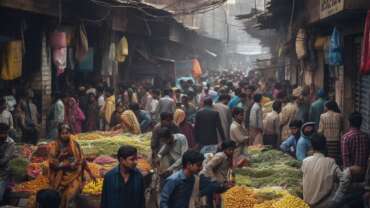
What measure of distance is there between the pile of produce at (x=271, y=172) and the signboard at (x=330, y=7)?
9.33 feet

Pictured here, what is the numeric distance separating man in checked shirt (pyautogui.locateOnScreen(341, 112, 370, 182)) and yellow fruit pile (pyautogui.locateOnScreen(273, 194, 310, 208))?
103 centimetres

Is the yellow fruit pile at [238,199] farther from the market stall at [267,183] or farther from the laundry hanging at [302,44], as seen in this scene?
the laundry hanging at [302,44]

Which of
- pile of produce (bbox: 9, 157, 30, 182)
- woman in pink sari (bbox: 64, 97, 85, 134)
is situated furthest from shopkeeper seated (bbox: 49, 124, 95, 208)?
woman in pink sari (bbox: 64, 97, 85, 134)

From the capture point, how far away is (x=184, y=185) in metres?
6.12

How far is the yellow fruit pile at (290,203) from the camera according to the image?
26.5 feet

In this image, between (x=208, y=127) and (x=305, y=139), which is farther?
(x=208, y=127)

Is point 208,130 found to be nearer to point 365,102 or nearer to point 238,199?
point 238,199

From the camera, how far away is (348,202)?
749cm

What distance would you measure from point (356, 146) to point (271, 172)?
2.16 metres

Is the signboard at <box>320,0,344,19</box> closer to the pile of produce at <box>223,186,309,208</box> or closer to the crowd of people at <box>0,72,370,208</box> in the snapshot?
the crowd of people at <box>0,72,370,208</box>

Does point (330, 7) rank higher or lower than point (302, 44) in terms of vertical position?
higher

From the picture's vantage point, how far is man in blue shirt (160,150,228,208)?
605cm

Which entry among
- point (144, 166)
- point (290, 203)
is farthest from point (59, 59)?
point (290, 203)

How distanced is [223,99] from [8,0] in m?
5.53
